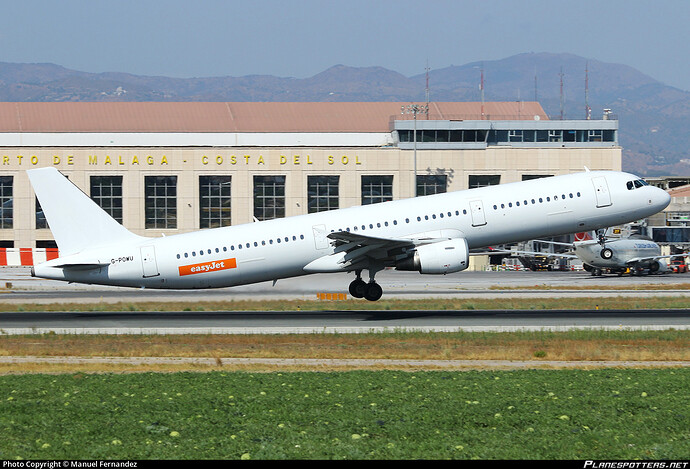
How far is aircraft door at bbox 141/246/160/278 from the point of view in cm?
4344

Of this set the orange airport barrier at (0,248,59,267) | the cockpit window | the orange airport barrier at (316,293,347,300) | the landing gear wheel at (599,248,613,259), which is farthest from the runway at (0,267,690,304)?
the cockpit window

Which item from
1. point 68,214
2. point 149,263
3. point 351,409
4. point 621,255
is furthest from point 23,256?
point 351,409

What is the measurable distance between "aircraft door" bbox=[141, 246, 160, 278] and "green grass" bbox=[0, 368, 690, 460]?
19634mm

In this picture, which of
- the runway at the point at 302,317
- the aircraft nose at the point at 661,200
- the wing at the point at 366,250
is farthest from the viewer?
the aircraft nose at the point at 661,200

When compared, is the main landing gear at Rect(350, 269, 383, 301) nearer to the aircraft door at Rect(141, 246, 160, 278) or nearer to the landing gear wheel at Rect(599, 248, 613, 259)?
the aircraft door at Rect(141, 246, 160, 278)

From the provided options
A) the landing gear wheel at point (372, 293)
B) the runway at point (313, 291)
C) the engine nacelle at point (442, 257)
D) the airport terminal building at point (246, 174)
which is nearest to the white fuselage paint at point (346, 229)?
the engine nacelle at point (442, 257)

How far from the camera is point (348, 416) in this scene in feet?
59.2

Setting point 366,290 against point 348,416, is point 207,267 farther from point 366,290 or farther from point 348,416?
point 348,416

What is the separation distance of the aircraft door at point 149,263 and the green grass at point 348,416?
19634 millimetres

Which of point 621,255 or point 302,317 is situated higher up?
point 621,255

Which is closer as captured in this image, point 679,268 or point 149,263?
point 149,263

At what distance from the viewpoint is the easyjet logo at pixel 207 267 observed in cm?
4366

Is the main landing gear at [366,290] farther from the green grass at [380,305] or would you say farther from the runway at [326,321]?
the runway at [326,321]

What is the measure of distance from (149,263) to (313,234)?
8306 millimetres
